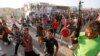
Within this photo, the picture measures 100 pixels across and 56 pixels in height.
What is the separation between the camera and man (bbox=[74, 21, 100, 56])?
410cm

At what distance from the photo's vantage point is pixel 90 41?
4215 millimetres

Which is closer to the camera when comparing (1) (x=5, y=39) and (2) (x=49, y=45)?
(2) (x=49, y=45)

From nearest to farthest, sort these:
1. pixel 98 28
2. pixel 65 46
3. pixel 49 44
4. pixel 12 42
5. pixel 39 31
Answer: pixel 98 28 < pixel 49 44 < pixel 39 31 < pixel 65 46 < pixel 12 42

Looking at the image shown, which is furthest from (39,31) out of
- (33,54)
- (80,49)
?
(80,49)

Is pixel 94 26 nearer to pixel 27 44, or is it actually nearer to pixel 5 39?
pixel 27 44

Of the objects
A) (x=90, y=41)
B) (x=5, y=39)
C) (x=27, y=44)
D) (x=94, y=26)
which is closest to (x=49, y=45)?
(x=27, y=44)

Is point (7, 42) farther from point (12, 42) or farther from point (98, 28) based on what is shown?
point (98, 28)

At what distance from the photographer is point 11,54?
13.4m

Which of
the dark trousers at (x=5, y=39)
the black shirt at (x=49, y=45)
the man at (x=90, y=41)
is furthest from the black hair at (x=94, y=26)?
the dark trousers at (x=5, y=39)

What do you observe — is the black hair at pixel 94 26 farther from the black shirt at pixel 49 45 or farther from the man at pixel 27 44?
the man at pixel 27 44

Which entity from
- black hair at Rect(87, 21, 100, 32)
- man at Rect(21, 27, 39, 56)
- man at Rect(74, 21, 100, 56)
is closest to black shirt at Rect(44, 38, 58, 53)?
man at Rect(21, 27, 39, 56)

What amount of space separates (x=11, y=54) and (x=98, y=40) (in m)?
9.53

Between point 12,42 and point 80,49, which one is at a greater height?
point 80,49

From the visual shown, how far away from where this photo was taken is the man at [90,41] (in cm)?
410
